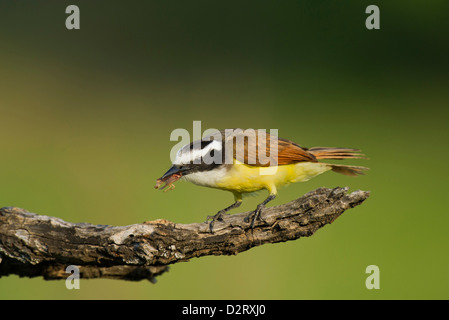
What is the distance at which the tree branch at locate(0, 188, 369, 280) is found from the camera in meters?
2.34

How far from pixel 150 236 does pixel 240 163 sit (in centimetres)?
68

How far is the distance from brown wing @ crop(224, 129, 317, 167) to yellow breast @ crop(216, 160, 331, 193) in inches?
1.3

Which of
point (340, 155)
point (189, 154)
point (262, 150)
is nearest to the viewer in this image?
point (189, 154)

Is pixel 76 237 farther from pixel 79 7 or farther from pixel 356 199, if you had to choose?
pixel 79 7

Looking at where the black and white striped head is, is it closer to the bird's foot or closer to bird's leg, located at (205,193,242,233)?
bird's leg, located at (205,193,242,233)

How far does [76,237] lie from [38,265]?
0.33 m

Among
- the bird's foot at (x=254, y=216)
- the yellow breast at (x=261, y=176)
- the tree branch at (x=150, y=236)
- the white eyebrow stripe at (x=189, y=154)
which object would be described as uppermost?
the white eyebrow stripe at (x=189, y=154)

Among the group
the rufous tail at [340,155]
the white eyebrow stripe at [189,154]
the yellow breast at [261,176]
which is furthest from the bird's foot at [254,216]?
the rufous tail at [340,155]

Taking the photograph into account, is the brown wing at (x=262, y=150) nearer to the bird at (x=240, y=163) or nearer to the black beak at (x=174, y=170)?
the bird at (x=240, y=163)

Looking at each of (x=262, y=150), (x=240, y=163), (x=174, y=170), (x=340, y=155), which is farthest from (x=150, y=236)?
(x=340, y=155)

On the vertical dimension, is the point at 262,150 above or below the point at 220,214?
above

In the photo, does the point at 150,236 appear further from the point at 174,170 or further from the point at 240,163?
the point at 240,163

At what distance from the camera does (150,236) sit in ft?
7.77

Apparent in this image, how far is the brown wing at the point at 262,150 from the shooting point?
280 centimetres
